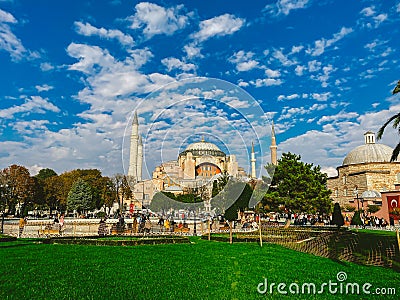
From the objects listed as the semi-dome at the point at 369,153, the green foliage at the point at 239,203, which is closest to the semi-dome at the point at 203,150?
the semi-dome at the point at 369,153

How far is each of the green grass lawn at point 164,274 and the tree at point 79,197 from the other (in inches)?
1404

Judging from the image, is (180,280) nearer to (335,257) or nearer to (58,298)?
(58,298)

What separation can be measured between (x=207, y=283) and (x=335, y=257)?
209 inches

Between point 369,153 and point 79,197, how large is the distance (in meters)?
38.8

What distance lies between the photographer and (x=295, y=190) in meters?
22.7

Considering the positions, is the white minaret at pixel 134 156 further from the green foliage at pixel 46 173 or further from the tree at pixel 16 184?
the tree at pixel 16 184

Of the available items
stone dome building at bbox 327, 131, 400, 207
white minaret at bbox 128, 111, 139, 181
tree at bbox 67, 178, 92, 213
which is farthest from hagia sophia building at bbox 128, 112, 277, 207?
stone dome building at bbox 327, 131, 400, 207

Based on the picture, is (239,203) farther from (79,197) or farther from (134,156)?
(134,156)

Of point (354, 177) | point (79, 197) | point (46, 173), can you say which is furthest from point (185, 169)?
point (46, 173)

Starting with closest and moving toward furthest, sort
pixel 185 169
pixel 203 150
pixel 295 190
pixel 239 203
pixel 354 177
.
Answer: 1. pixel 239 203
2. pixel 295 190
3. pixel 354 177
4. pixel 185 169
5. pixel 203 150

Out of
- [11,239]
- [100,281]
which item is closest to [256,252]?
[100,281]

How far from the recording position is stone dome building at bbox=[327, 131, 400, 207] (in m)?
43.4

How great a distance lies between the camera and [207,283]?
6.21 m

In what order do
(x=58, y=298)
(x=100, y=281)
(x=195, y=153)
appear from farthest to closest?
1. (x=195, y=153)
2. (x=100, y=281)
3. (x=58, y=298)
